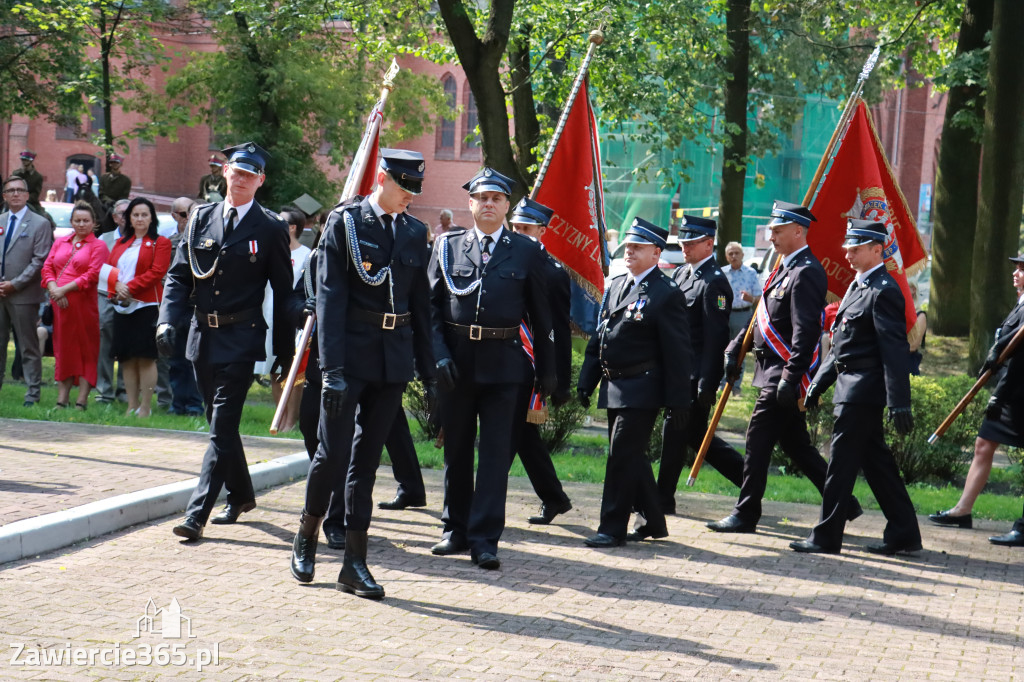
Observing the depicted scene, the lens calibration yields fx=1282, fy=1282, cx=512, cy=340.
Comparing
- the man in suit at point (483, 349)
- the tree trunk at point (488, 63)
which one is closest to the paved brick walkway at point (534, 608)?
the man in suit at point (483, 349)

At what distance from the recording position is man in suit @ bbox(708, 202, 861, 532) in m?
8.20

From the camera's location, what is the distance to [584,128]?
10.7 meters

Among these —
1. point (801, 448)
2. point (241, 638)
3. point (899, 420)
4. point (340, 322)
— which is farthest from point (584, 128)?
point (241, 638)

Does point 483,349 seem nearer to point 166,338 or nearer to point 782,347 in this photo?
point 166,338

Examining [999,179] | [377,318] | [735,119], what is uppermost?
[735,119]

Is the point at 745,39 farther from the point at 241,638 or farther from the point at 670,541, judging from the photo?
the point at 241,638

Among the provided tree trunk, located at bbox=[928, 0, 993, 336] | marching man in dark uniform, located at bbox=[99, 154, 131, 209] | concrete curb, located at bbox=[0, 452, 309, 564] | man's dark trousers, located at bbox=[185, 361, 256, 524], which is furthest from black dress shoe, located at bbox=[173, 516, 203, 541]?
tree trunk, located at bbox=[928, 0, 993, 336]

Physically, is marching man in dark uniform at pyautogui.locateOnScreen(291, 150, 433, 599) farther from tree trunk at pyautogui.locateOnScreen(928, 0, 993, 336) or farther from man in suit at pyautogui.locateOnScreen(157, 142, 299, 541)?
tree trunk at pyautogui.locateOnScreen(928, 0, 993, 336)

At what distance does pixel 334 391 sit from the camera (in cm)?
618

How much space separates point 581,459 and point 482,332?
448 cm

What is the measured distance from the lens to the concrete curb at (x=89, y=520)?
6742 mm

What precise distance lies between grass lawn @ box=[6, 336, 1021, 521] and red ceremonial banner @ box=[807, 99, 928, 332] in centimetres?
181

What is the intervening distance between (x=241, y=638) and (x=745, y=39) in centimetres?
1862

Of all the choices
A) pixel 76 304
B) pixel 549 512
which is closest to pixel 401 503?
pixel 549 512
